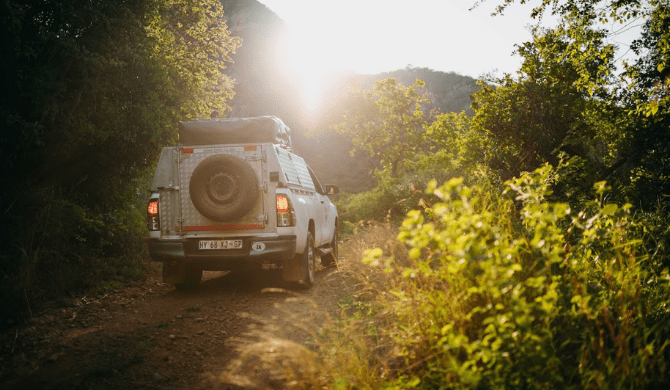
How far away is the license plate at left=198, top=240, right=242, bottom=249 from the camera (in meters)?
6.48

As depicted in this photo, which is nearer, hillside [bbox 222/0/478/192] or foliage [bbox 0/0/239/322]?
foliage [bbox 0/0/239/322]

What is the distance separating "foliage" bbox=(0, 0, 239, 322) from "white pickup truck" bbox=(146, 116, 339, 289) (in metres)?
1.80

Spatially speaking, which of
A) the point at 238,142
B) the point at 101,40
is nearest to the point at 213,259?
the point at 238,142

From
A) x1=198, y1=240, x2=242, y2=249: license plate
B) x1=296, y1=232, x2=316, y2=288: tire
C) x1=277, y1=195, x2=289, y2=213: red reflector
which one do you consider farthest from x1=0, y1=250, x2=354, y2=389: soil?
x1=277, y1=195, x2=289, y2=213: red reflector

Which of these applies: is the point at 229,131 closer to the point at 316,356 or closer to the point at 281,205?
the point at 281,205

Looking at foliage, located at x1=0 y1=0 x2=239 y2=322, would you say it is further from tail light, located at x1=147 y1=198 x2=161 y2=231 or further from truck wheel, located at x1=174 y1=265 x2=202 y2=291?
truck wheel, located at x1=174 y1=265 x2=202 y2=291

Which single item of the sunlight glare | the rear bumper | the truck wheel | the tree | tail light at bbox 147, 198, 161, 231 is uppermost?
the sunlight glare

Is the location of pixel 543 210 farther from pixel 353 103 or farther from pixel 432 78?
pixel 432 78

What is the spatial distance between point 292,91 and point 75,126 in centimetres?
5572

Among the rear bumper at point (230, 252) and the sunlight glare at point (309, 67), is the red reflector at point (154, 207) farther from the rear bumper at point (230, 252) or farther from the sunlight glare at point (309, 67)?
the sunlight glare at point (309, 67)

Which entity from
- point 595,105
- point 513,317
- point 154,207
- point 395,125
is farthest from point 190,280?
point 395,125

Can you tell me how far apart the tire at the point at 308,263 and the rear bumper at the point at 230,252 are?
0.58 meters

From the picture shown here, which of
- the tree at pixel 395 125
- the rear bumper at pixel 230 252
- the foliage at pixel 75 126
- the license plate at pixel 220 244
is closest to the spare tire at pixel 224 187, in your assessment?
the license plate at pixel 220 244

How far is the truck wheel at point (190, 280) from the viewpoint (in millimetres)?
7281
